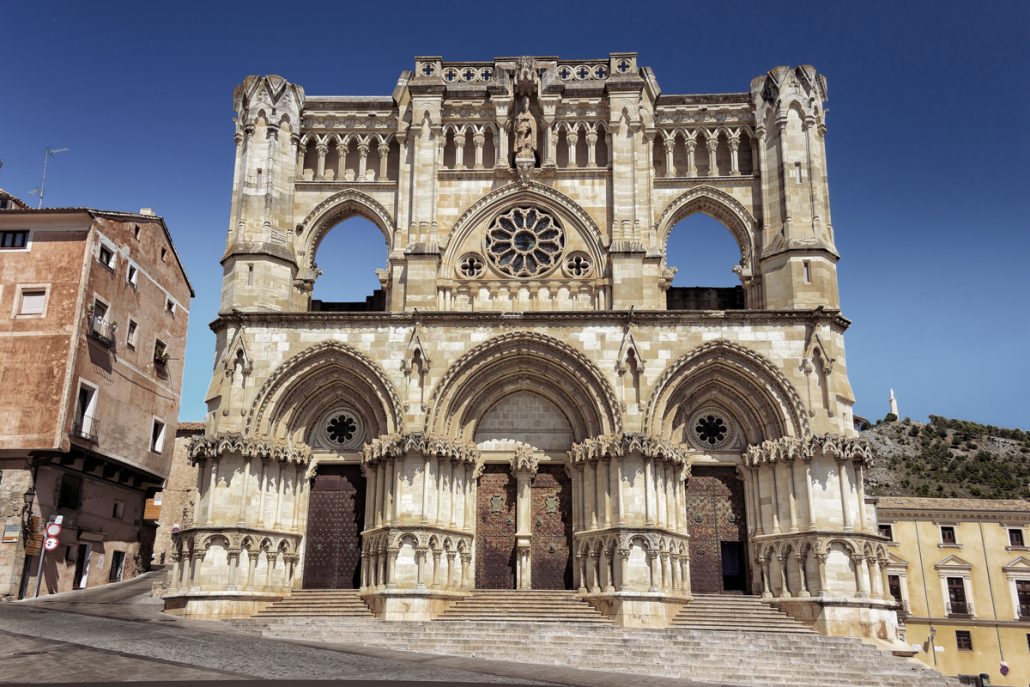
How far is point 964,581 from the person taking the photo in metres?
45.4

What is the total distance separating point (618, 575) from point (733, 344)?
6556 millimetres

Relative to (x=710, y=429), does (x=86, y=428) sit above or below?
above

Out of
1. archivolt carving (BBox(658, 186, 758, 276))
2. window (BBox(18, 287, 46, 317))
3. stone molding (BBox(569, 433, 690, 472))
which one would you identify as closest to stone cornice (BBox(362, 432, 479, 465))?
stone molding (BBox(569, 433, 690, 472))

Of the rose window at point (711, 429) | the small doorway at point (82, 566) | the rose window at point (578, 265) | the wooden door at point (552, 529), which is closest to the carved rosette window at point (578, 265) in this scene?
the rose window at point (578, 265)

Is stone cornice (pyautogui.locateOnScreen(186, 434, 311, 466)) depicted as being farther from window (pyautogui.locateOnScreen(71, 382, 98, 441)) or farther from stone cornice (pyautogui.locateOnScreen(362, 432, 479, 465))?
window (pyautogui.locateOnScreen(71, 382, 98, 441))

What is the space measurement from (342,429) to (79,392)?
10.0m

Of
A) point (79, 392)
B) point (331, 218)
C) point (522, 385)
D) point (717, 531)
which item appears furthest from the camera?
point (79, 392)

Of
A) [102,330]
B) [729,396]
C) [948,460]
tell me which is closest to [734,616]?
[729,396]

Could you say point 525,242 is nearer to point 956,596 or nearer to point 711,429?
point 711,429

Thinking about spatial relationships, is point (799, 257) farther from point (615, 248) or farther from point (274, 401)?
point (274, 401)

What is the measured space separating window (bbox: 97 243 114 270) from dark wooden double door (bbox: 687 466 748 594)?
20705mm

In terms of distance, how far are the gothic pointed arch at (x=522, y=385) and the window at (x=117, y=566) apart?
15.6 metres

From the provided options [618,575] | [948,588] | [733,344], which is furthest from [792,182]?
[948,588]

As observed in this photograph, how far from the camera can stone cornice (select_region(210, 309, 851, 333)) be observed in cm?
2353
